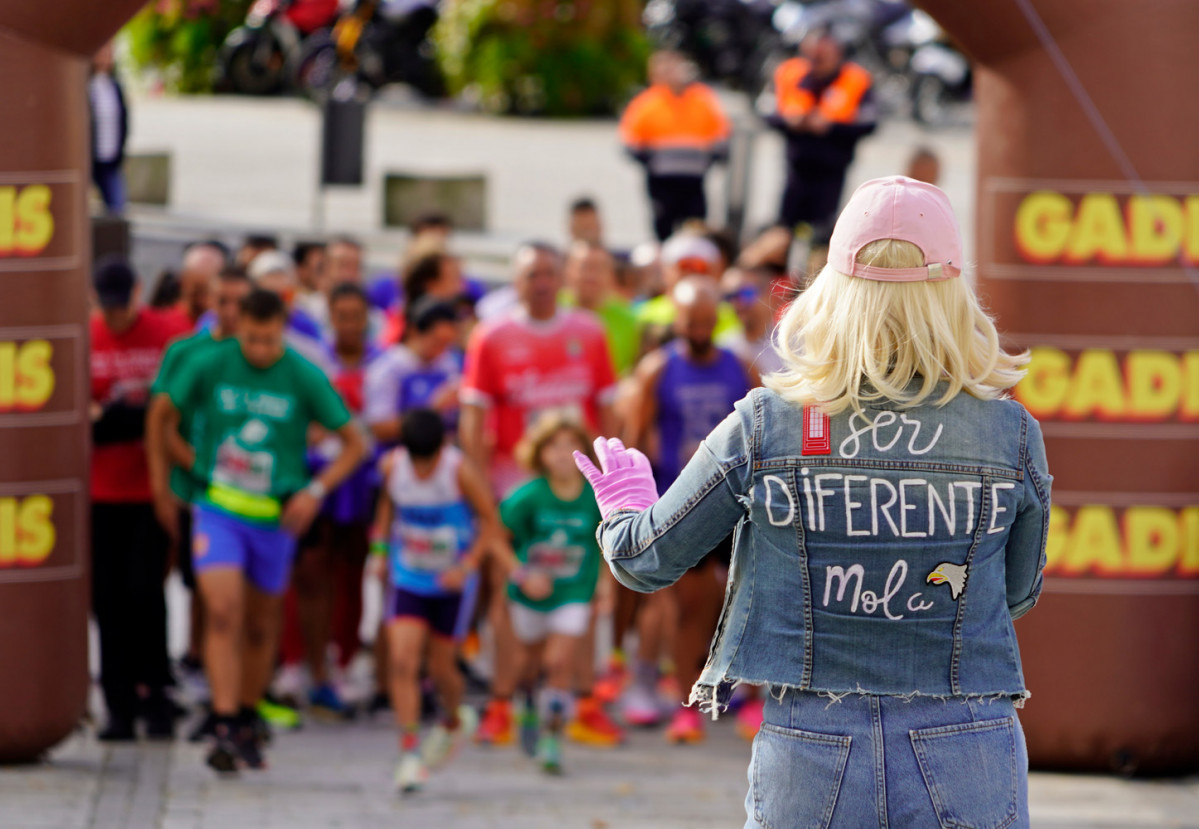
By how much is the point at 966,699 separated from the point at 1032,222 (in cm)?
398

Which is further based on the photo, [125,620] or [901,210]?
[125,620]

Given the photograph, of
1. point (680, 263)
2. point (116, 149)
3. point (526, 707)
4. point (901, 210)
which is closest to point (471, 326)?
point (680, 263)

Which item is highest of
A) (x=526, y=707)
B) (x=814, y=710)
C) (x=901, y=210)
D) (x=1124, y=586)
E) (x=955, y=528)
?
(x=901, y=210)

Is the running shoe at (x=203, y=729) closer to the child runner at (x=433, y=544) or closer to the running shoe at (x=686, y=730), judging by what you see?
the child runner at (x=433, y=544)

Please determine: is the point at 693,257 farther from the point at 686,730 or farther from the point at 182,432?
the point at 182,432

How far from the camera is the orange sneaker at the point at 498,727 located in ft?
24.1

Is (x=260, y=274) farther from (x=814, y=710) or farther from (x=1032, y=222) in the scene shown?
(x=814, y=710)

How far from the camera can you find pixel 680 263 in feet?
30.0

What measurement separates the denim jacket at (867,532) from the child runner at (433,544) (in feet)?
13.1

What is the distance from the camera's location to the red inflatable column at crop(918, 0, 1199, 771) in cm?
640

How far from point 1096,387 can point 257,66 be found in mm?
19434

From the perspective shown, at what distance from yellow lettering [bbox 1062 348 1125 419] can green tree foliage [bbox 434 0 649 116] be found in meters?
18.8

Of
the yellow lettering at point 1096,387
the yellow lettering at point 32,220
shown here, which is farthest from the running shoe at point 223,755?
the yellow lettering at point 1096,387

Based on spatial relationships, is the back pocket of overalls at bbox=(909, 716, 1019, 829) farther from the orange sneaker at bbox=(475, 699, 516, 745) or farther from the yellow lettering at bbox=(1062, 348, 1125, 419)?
the orange sneaker at bbox=(475, 699, 516, 745)
